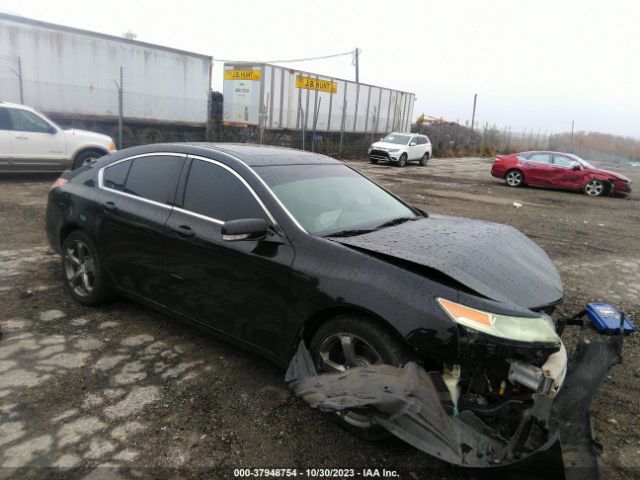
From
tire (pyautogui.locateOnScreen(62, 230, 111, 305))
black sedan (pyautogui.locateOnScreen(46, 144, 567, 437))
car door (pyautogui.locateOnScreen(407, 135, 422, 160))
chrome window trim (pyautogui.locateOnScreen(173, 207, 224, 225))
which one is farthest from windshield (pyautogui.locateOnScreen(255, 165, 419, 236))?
car door (pyautogui.locateOnScreen(407, 135, 422, 160))

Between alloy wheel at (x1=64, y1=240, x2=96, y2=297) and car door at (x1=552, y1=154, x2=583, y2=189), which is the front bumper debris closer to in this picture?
alloy wheel at (x1=64, y1=240, x2=96, y2=297)

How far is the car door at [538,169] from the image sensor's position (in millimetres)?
16359

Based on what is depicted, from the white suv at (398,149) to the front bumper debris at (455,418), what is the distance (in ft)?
66.4

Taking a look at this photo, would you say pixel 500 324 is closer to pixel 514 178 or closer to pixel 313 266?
pixel 313 266

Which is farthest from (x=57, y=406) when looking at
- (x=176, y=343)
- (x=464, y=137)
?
(x=464, y=137)

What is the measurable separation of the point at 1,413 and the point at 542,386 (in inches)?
116

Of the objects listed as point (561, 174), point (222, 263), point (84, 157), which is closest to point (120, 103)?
point (84, 157)

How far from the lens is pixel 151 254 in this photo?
3.61 m

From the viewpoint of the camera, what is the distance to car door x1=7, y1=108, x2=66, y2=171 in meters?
10.4

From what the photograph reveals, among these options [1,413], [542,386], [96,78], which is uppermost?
[96,78]

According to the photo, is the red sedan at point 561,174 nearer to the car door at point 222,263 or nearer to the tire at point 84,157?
the tire at point 84,157

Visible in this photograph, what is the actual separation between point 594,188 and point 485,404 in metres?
16.2

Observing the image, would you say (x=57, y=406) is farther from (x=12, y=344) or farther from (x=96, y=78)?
(x=96, y=78)

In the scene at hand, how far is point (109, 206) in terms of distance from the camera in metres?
3.95
